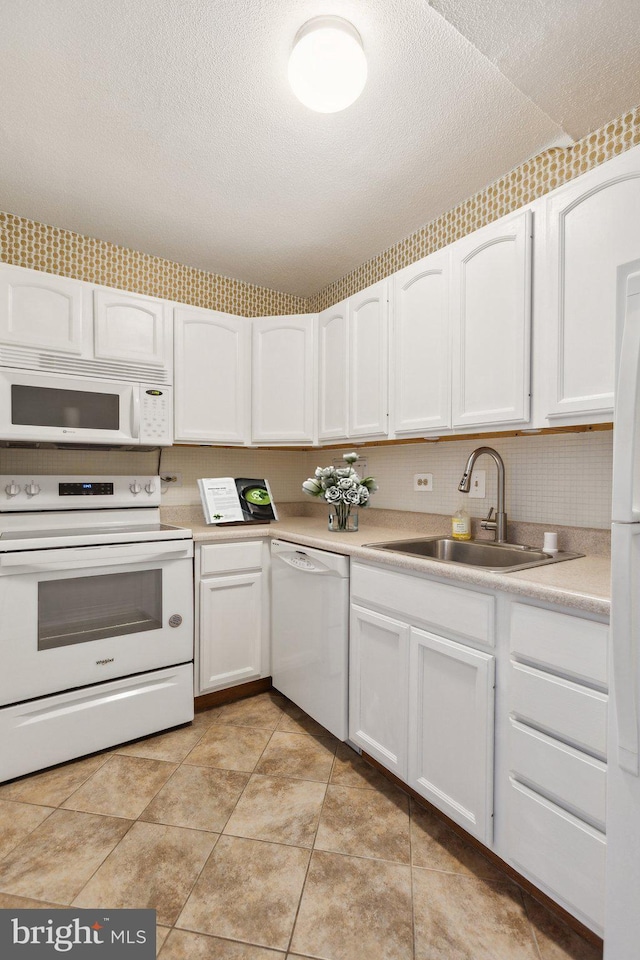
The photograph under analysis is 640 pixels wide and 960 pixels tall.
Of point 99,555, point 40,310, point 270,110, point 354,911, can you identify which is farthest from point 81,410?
point 354,911

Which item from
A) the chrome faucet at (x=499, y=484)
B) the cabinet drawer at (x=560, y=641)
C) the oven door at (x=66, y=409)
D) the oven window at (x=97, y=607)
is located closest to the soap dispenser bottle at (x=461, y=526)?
the chrome faucet at (x=499, y=484)

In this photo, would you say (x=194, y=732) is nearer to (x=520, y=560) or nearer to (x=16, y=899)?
(x=16, y=899)

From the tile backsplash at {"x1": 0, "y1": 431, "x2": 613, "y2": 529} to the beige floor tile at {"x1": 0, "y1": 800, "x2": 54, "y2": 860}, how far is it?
1.44 metres

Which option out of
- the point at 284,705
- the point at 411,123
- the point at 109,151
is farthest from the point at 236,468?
the point at 411,123

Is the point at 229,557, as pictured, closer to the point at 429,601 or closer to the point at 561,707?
the point at 429,601

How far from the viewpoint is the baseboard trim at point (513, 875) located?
1176 millimetres

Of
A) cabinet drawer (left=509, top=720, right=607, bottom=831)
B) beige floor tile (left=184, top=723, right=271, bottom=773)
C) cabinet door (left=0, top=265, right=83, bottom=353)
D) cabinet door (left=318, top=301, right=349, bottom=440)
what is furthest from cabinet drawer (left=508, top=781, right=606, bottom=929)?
cabinet door (left=0, top=265, right=83, bottom=353)

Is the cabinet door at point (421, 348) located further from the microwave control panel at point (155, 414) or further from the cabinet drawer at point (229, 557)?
the microwave control panel at point (155, 414)

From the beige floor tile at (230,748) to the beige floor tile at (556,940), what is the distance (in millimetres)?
1049

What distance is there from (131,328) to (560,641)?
223 cm

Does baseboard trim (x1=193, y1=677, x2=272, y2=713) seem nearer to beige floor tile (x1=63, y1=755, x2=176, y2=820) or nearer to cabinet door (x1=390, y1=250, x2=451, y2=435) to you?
beige floor tile (x1=63, y1=755, x2=176, y2=820)

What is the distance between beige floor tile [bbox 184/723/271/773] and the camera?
6.23 feet

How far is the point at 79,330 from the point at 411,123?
1631 mm

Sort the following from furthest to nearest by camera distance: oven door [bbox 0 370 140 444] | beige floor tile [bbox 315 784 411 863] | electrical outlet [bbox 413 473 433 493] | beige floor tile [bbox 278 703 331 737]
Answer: electrical outlet [bbox 413 473 433 493], beige floor tile [bbox 278 703 331 737], oven door [bbox 0 370 140 444], beige floor tile [bbox 315 784 411 863]
